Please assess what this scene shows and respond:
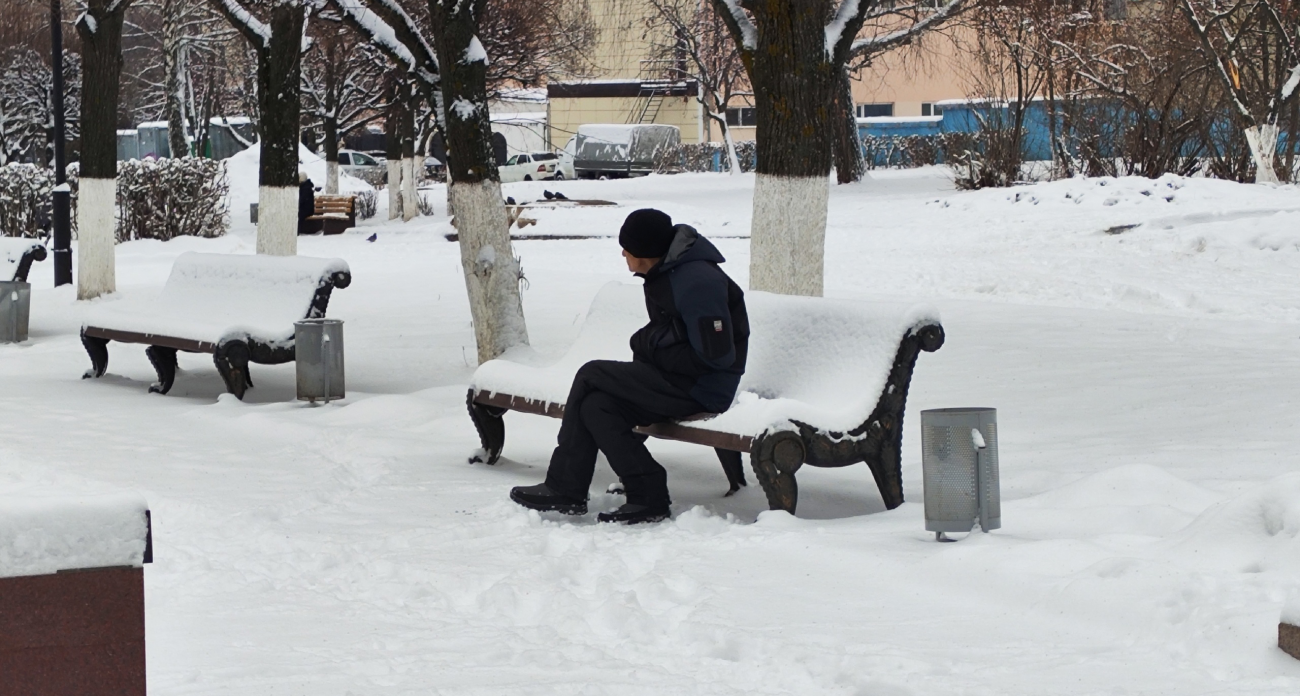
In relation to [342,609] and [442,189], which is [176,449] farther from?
[442,189]

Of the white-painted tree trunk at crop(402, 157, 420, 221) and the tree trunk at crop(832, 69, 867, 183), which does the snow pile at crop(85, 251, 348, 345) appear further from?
the tree trunk at crop(832, 69, 867, 183)

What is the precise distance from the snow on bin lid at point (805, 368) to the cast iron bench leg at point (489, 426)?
118 millimetres

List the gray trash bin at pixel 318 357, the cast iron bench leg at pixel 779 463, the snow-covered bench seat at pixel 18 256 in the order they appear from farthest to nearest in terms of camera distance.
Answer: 1. the snow-covered bench seat at pixel 18 256
2. the gray trash bin at pixel 318 357
3. the cast iron bench leg at pixel 779 463

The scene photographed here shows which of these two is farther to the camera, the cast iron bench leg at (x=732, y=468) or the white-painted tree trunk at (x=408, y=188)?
the white-painted tree trunk at (x=408, y=188)

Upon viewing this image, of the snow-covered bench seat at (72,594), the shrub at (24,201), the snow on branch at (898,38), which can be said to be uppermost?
the snow on branch at (898,38)

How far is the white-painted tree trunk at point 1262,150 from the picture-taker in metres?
23.2

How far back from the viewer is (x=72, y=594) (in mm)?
2311

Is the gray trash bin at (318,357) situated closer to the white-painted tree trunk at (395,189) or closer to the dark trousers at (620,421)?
the dark trousers at (620,421)

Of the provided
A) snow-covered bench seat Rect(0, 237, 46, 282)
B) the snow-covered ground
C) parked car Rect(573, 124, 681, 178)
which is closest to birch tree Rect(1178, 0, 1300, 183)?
the snow-covered ground

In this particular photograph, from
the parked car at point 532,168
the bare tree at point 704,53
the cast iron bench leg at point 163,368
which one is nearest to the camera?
the cast iron bench leg at point 163,368

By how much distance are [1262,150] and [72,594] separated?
2378 cm

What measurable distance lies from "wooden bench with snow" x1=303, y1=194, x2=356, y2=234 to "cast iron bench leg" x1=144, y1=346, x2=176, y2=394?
17443 mm

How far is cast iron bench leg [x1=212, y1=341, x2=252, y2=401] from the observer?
8.95 m

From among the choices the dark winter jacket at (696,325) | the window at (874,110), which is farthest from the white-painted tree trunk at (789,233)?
the window at (874,110)
